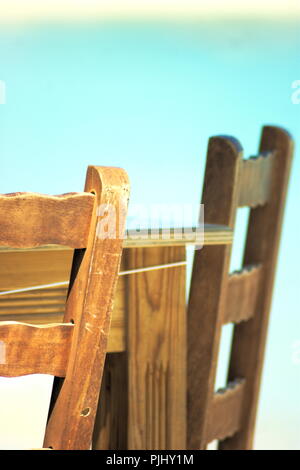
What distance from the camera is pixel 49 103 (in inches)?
143

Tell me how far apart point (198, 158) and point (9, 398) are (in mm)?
1979

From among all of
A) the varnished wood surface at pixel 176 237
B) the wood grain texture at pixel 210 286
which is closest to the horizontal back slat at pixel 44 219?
the varnished wood surface at pixel 176 237

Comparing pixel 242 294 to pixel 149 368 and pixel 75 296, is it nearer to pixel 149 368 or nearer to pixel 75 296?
pixel 149 368

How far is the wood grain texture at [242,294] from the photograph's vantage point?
1495mm

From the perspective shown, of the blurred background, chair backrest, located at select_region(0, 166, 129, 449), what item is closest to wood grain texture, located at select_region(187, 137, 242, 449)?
chair backrest, located at select_region(0, 166, 129, 449)

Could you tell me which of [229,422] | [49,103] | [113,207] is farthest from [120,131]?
[113,207]

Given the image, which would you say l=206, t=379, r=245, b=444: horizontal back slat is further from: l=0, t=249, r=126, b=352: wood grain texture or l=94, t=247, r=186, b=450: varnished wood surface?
l=0, t=249, r=126, b=352: wood grain texture

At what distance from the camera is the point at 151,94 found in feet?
12.5

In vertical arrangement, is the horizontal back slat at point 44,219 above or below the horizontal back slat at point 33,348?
above

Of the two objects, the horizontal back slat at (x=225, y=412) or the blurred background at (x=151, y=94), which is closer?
the horizontal back slat at (x=225, y=412)

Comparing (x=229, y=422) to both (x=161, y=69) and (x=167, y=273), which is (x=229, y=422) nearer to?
(x=167, y=273)

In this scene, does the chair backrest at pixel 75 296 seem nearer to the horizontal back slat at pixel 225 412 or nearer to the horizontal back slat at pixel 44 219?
the horizontal back slat at pixel 44 219

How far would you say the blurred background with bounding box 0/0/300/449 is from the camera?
3.59 m

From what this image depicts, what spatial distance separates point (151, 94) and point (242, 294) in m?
2.39
